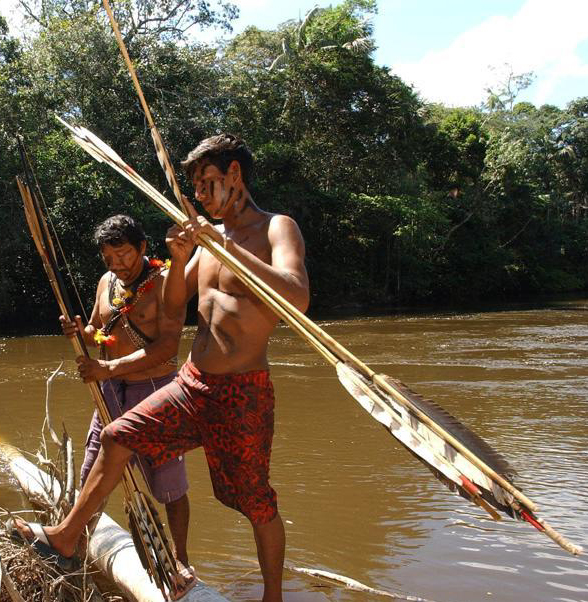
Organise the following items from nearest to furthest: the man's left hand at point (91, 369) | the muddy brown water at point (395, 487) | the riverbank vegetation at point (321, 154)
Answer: the man's left hand at point (91, 369) → the muddy brown water at point (395, 487) → the riverbank vegetation at point (321, 154)

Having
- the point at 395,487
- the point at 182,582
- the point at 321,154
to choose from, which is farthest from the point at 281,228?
the point at 321,154

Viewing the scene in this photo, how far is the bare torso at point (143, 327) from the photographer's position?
3312 millimetres

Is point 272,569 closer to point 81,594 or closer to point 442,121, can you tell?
point 81,594

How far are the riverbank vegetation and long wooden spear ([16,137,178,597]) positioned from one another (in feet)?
47.0

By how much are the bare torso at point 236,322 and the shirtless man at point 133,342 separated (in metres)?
0.32

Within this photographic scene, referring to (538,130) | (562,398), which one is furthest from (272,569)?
(538,130)

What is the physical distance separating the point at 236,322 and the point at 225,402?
11.0 inches

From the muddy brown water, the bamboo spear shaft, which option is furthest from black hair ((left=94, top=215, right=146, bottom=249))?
the muddy brown water

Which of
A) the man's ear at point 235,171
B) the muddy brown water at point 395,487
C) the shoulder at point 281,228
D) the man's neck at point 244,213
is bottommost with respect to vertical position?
the muddy brown water at point 395,487

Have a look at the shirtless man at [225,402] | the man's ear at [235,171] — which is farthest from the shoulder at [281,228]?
the man's ear at [235,171]

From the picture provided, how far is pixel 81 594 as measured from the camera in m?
2.87

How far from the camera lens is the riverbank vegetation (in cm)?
1795

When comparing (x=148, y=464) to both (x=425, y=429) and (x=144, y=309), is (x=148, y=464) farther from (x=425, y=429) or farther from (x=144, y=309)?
(x=425, y=429)

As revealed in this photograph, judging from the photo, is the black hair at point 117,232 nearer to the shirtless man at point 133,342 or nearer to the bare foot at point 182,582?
the shirtless man at point 133,342
